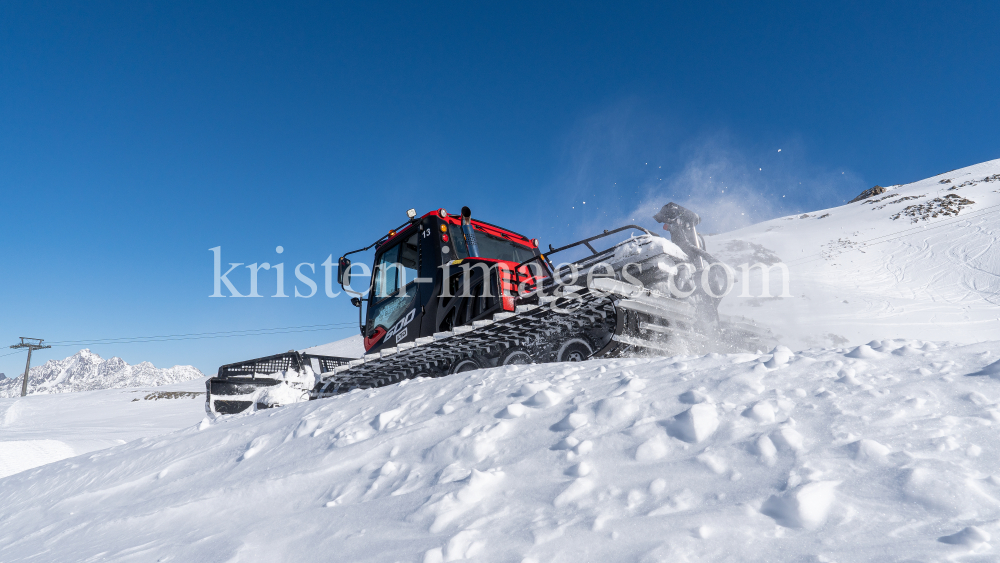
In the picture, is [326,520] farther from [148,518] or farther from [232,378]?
[232,378]

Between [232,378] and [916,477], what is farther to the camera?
[232,378]

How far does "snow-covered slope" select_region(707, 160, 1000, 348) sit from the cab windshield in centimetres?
405

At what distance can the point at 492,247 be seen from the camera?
6.83 m

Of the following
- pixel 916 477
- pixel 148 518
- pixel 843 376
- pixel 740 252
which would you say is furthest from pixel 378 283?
pixel 740 252

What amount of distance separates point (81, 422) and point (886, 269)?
29.5 meters

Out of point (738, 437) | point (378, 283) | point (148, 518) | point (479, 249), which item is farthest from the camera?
point (378, 283)

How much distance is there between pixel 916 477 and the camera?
4.15 feet

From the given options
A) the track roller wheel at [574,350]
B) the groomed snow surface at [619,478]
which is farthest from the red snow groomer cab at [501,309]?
the groomed snow surface at [619,478]

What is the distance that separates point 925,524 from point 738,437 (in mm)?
523

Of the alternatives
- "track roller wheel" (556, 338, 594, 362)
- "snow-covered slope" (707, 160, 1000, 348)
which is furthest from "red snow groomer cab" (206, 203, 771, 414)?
"snow-covered slope" (707, 160, 1000, 348)

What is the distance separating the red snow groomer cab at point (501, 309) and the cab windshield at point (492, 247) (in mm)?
18

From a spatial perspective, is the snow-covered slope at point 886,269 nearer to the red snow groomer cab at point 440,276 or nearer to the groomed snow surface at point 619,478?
the red snow groomer cab at point 440,276

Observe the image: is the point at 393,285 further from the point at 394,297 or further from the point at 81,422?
the point at 81,422

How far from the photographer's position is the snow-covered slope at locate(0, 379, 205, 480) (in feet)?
17.6
